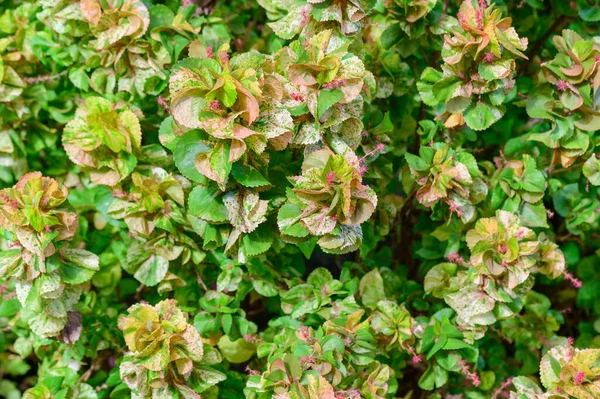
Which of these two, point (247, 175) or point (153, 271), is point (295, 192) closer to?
point (247, 175)

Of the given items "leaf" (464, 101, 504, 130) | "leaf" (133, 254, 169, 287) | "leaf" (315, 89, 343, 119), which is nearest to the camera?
"leaf" (315, 89, 343, 119)

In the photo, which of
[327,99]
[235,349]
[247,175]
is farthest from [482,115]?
[235,349]

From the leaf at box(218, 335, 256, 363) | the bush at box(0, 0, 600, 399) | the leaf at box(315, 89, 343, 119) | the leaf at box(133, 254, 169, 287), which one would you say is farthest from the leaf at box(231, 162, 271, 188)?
the leaf at box(218, 335, 256, 363)

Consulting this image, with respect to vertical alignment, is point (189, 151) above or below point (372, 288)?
above

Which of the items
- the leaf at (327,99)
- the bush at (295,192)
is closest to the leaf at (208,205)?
the bush at (295,192)

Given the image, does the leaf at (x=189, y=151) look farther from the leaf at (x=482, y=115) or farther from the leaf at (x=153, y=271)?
the leaf at (x=482, y=115)

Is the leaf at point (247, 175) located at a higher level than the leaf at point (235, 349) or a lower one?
higher

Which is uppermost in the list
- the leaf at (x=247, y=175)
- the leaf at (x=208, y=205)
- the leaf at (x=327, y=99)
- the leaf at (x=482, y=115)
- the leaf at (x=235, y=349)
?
the leaf at (x=327, y=99)

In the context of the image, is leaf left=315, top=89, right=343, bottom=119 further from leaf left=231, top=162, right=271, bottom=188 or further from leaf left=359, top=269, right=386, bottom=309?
leaf left=359, top=269, right=386, bottom=309
